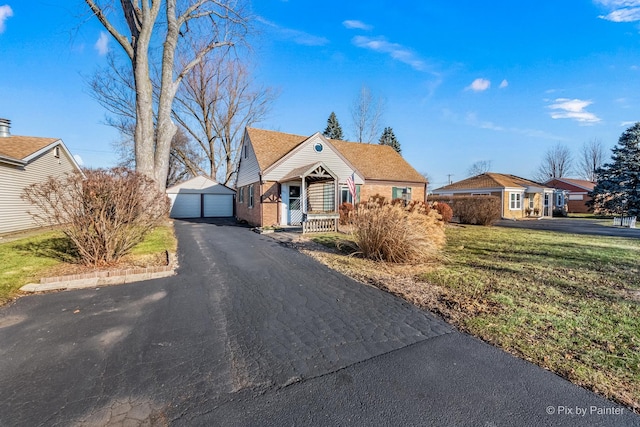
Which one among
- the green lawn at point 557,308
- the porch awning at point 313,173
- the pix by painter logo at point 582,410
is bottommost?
the pix by painter logo at point 582,410

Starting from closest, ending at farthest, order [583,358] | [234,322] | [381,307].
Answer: [583,358]
[234,322]
[381,307]

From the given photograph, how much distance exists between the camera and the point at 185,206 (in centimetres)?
2477

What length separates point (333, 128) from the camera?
4219 cm

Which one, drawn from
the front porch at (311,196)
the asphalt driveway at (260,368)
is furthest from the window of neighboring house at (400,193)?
the asphalt driveway at (260,368)

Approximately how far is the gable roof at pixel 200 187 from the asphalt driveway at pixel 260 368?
70.7 ft

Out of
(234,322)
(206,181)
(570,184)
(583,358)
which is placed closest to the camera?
(583,358)

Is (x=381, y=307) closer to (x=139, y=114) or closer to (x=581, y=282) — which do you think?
(x=581, y=282)

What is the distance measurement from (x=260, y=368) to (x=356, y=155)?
1983cm

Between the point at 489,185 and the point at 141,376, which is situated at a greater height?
the point at 489,185

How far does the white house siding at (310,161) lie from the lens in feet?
52.3

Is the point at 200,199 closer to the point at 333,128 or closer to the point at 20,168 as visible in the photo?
the point at 20,168

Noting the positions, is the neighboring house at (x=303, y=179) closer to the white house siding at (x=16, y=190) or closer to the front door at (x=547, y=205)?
the white house siding at (x=16, y=190)

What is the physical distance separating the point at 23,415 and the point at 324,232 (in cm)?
1121

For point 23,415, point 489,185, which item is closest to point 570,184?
point 489,185
